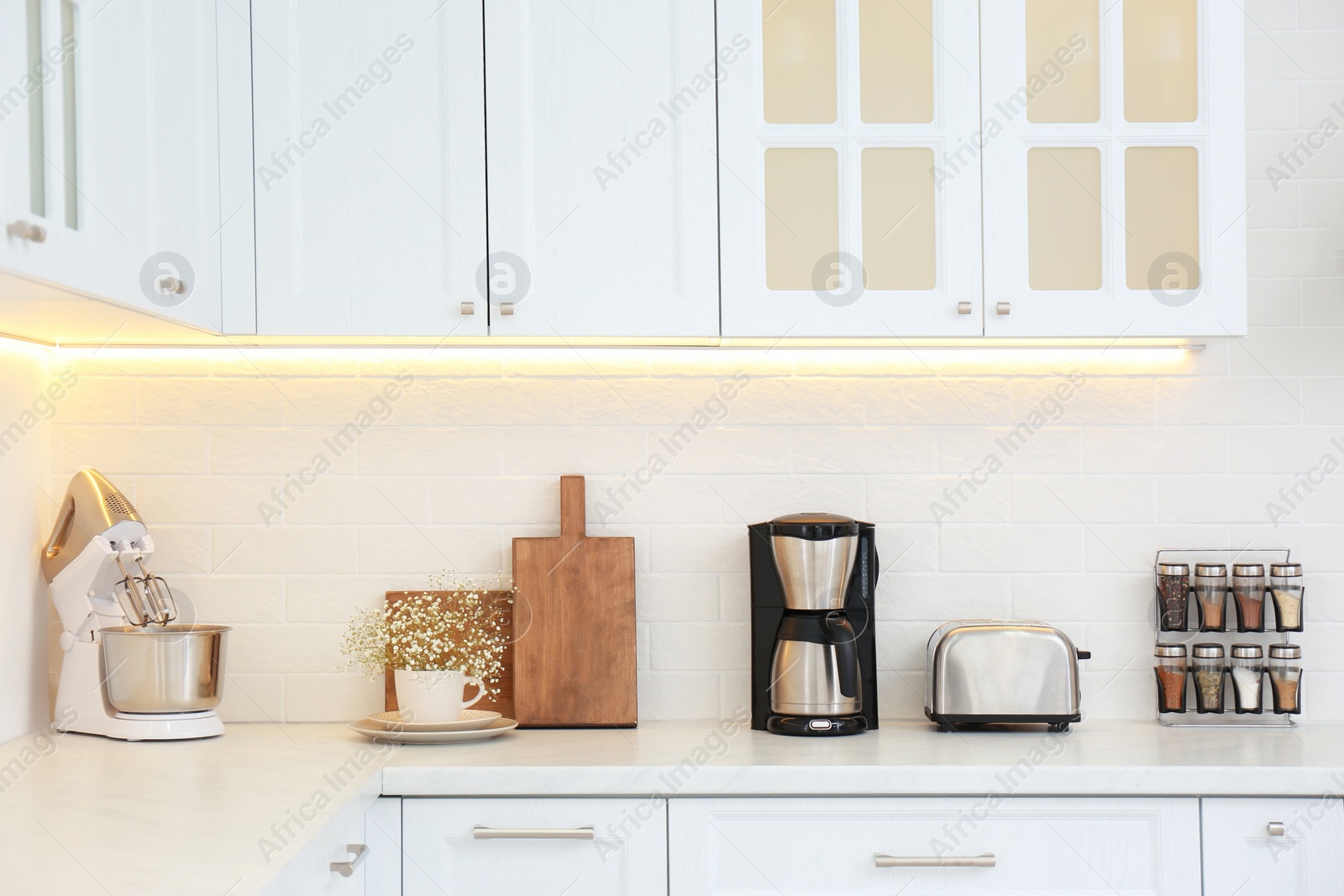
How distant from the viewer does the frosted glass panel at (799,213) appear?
6.67 feet

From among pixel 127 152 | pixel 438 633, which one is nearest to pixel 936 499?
pixel 438 633

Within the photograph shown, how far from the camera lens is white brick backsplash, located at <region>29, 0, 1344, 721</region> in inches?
90.9

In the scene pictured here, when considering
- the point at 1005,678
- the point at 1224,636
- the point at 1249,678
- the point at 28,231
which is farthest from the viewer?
the point at 1224,636

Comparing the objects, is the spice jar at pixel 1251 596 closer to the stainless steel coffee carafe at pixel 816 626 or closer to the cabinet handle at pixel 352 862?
the stainless steel coffee carafe at pixel 816 626

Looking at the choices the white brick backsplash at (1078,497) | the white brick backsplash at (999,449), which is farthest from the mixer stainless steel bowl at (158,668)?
the white brick backsplash at (1078,497)

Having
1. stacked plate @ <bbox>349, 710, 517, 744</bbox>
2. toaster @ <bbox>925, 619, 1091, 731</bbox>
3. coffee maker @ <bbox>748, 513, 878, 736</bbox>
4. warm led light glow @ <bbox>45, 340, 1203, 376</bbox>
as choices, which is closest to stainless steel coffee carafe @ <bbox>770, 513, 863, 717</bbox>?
coffee maker @ <bbox>748, 513, 878, 736</bbox>

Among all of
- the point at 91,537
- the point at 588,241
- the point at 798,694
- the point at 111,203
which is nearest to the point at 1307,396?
the point at 798,694

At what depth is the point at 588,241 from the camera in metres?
2.02

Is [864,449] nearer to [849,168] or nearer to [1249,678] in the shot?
[849,168]

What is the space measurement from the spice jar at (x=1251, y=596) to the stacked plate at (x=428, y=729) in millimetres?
1449

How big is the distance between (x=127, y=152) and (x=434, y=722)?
1.09 metres

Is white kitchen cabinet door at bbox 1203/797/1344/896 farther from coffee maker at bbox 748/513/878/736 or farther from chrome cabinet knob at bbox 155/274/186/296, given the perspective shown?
chrome cabinet knob at bbox 155/274/186/296

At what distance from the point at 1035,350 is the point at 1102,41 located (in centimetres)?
61

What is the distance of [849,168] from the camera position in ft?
6.70
